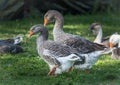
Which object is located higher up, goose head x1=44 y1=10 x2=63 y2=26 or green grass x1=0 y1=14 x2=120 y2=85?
goose head x1=44 y1=10 x2=63 y2=26

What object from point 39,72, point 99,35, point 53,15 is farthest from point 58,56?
point 99,35

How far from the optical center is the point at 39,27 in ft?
33.4

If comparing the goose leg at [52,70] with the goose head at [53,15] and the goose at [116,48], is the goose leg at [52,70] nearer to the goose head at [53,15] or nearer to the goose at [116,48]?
the goose head at [53,15]

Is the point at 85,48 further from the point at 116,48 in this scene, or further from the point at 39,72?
the point at 116,48

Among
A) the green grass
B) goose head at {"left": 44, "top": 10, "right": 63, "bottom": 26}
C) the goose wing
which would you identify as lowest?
the green grass

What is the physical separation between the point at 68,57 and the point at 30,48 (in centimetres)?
468

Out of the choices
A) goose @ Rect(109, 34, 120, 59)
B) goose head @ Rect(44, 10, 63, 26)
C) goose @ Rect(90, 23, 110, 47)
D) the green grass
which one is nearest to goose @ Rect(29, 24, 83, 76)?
the green grass

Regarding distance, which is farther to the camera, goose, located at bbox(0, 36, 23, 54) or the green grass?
Answer: goose, located at bbox(0, 36, 23, 54)

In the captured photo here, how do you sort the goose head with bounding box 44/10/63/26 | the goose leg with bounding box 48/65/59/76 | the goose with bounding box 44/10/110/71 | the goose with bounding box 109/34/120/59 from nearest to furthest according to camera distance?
the goose leg with bounding box 48/65/59/76 → the goose with bounding box 44/10/110/71 → the goose head with bounding box 44/10/63/26 → the goose with bounding box 109/34/120/59

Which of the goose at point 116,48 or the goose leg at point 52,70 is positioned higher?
the goose at point 116,48

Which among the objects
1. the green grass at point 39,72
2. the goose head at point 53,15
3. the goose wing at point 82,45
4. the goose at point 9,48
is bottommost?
the green grass at point 39,72

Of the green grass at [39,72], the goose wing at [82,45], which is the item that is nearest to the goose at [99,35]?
the green grass at [39,72]

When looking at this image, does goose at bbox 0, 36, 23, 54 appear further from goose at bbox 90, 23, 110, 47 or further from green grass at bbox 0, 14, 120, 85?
goose at bbox 90, 23, 110, 47

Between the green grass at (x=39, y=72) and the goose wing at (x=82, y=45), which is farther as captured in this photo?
the goose wing at (x=82, y=45)
